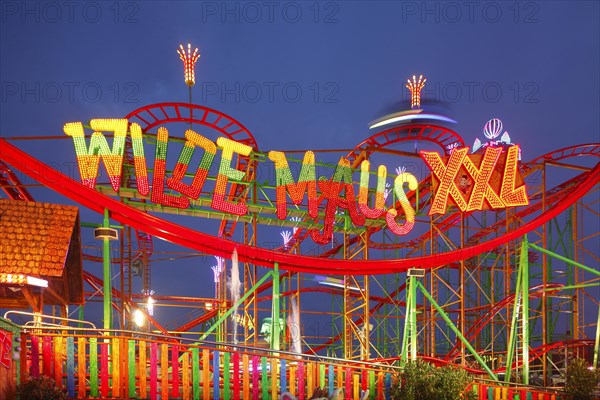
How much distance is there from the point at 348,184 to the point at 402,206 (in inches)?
81.4

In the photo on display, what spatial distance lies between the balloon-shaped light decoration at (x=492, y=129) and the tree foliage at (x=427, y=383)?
49.6ft

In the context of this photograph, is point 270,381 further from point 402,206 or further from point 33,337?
point 402,206

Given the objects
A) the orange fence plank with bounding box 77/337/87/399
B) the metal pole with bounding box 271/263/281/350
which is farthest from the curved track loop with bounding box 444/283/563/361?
the orange fence plank with bounding box 77/337/87/399

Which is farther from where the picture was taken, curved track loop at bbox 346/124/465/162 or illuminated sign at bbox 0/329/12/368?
curved track loop at bbox 346/124/465/162

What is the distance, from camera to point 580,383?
14688mm

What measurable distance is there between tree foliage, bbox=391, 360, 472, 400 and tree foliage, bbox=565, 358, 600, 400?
13.0 feet

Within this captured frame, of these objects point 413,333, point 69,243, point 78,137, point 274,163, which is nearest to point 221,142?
point 274,163

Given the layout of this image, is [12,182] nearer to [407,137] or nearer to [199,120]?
[199,120]

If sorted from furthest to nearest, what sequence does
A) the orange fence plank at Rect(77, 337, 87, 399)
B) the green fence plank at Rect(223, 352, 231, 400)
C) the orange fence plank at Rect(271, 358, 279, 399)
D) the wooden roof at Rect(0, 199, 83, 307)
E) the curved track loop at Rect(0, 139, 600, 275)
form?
the curved track loop at Rect(0, 139, 600, 275) → the wooden roof at Rect(0, 199, 83, 307) → the orange fence plank at Rect(271, 358, 279, 399) → the green fence plank at Rect(223, 352, 231, 400) → the orange fence plank at Rect(77, 337, 87, 399)

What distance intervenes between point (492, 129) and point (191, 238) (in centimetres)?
1666

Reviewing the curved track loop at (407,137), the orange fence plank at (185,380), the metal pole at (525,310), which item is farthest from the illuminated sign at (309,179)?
the orange fence plank at (185,380)

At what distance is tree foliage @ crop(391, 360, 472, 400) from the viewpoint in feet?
39.2

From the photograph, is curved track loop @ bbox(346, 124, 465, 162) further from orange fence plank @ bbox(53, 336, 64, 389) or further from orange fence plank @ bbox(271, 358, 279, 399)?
orange fence plank @ bbox(53, 336, 64, 389)

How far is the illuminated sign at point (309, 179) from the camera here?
15.5 metres
